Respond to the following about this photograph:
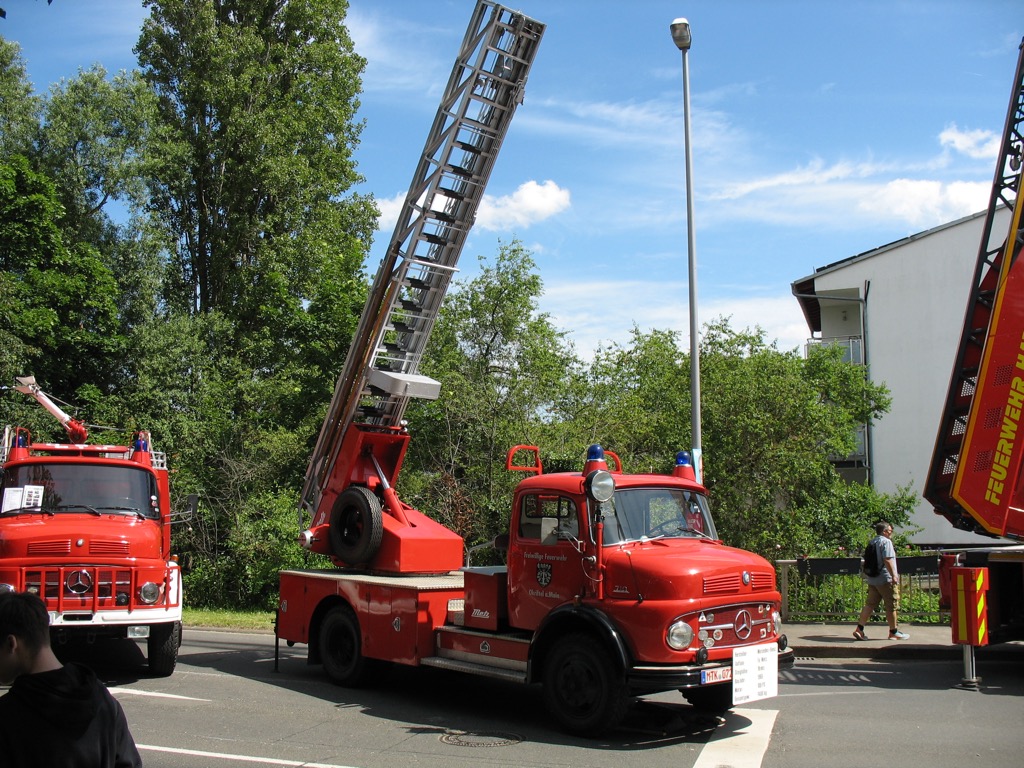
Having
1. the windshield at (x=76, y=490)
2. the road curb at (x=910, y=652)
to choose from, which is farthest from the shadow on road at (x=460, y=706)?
the road curb at (x=910, y=652)

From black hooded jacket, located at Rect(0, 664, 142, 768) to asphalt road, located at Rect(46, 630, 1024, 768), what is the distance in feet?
14.1

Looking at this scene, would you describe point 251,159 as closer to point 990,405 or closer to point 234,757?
point 990,405

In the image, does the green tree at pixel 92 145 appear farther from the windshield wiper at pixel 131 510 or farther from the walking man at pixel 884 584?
the walking man at pixel 884 584

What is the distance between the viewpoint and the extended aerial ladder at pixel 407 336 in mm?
10922

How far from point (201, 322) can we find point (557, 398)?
1245cm

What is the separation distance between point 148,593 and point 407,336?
4331 millimetres

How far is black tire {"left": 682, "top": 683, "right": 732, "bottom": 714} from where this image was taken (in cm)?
854

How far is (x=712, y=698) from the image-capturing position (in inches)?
341

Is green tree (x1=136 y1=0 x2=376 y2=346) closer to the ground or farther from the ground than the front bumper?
farther from the ground

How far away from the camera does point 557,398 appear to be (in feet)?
66.0

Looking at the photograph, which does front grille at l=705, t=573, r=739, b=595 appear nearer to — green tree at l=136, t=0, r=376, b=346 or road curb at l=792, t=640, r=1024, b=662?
road curb at l=792, t=640, r=1024, b=662

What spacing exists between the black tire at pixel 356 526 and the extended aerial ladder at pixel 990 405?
6797mm

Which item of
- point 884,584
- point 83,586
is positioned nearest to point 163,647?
point 83,586

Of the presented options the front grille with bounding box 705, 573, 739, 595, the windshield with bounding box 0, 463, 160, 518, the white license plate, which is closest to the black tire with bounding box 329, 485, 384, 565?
the windshield with bounding box 0, 463, 160, 518
